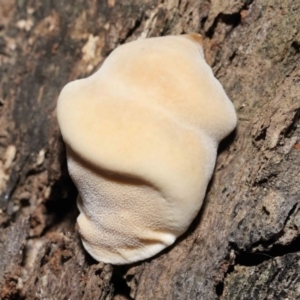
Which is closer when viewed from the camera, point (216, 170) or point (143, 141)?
point (143, 141)

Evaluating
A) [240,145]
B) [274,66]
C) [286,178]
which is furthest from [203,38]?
[286,178]

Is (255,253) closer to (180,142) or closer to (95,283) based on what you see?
(180,142)

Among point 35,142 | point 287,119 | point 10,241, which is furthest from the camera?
point 35,142

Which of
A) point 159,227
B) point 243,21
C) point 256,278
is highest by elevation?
point 243,21

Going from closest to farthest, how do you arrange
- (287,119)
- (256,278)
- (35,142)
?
(256,278), (287,119), (35,142)
